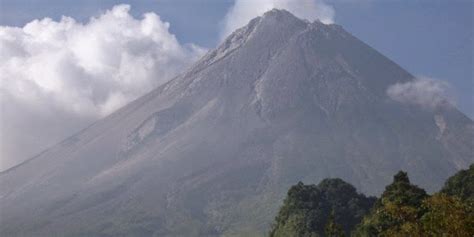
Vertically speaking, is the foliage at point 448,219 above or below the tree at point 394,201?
below

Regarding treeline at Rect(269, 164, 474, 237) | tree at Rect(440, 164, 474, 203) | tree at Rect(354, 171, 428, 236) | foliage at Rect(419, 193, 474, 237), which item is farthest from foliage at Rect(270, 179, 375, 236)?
foliage at Rect(419, 193, 474, 237)

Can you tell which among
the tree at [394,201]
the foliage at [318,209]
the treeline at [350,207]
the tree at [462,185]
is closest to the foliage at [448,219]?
the treeline at [350,207]

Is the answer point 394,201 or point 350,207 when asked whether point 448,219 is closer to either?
point 394,201

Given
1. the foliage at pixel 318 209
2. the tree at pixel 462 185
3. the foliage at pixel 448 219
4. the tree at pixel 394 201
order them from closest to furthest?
the foliage at pixel 448 219
the tree at pixel 394 201
the tree at pixel 462 185
the foliage at pixel 318 209

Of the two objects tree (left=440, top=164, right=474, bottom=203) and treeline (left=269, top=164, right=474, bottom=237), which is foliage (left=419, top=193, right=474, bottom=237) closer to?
treeline (left=269, top=164, right=474, bottom=237)

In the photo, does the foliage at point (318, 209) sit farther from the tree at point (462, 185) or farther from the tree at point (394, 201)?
the tree at point (462, 185)

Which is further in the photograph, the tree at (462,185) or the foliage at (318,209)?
the foliage at (318,209)

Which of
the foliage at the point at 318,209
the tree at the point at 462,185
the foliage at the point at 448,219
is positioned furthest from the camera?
the foliage at the point at 318,209

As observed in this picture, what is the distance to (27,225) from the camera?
161 m

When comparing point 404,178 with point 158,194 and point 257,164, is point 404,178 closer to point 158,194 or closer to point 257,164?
point 158,194

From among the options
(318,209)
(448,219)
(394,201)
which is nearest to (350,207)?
(318,209)

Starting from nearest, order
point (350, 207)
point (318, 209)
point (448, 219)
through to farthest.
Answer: point (448, 219)
point (318, 209)
point (350, 207)

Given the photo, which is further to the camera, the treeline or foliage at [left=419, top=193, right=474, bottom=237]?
the treeline

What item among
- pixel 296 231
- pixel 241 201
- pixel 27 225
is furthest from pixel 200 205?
pixel 296 231
